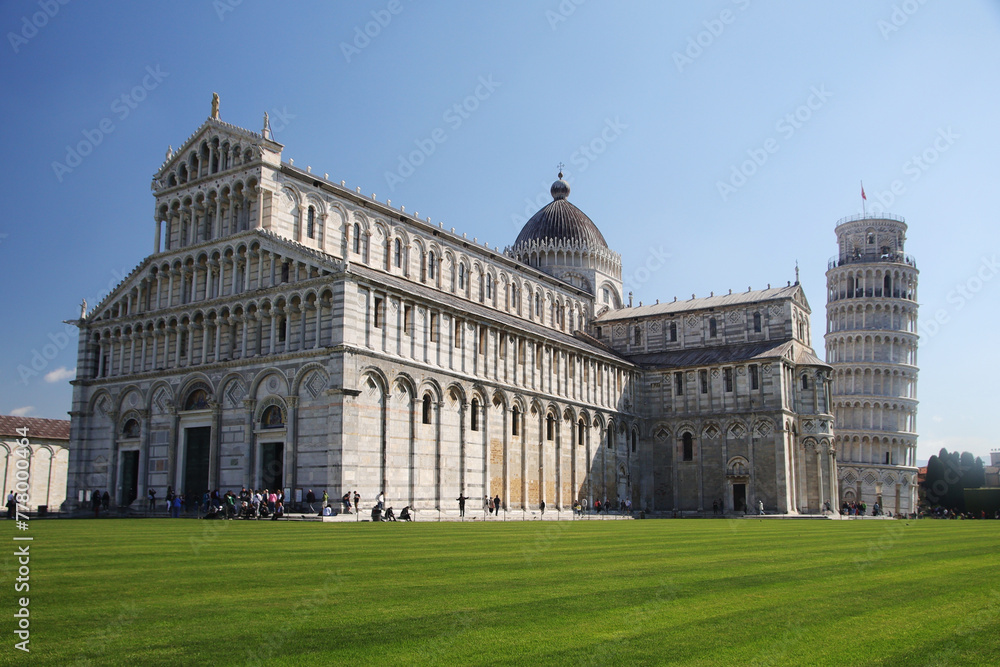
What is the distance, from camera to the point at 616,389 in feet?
204

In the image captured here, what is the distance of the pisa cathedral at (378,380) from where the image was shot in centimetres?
3906

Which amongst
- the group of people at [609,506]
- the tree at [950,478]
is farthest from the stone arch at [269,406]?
the tree at [950,478]

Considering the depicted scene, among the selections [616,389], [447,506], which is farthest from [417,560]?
[616,389]

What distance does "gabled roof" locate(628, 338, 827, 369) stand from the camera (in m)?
61.6

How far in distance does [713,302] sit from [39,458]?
51943 millimetres

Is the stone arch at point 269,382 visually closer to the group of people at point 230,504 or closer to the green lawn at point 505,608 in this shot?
the group of people at point 230,504

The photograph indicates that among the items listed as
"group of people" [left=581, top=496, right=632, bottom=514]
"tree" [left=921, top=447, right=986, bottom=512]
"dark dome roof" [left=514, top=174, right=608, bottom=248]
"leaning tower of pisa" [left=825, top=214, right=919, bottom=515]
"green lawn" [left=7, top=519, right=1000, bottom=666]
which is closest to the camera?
"green lawn" [left=7, top=519, right=1000, bottom=666]

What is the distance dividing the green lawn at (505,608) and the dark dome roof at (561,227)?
59.8 metres

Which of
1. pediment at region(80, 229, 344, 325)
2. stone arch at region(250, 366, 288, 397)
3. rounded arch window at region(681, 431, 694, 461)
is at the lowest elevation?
rounded arch window at region(681, 431, 694, 461)

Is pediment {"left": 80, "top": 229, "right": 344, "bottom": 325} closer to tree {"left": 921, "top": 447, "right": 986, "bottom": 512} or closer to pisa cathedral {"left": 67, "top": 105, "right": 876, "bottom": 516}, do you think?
pisa cathedral {"left": 67, "top": 105, "right": 876, "bottom": 516}

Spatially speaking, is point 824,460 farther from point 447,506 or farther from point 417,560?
point 417,560

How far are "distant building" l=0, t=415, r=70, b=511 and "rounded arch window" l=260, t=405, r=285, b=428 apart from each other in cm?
2340

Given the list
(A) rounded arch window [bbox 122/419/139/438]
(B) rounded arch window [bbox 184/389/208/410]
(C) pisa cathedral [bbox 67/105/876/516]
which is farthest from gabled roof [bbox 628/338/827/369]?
(A) rounded arch window [bbox 122/419/139/438]

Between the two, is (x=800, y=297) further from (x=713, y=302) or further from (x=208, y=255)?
(x=208, y=255)
